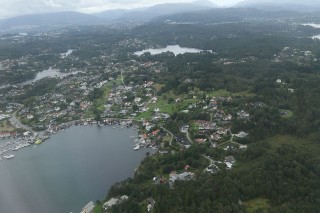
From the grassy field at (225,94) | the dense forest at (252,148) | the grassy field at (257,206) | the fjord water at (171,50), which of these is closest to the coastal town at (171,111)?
the grassy field at (225,94)

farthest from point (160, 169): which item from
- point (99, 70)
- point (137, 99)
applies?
point (99, 70)

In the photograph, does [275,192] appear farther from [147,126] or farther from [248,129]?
[147,126]

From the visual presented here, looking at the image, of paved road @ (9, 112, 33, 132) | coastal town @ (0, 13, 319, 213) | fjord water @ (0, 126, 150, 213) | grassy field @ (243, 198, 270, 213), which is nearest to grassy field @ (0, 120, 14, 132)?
coastal town @ (0, 13, 319, 213)

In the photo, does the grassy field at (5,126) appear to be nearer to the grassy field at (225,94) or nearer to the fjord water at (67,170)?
the fjord water at (67,170)

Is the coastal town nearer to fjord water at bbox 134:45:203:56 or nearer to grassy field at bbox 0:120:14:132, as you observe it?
grassy field at bbox 0:120:14:132

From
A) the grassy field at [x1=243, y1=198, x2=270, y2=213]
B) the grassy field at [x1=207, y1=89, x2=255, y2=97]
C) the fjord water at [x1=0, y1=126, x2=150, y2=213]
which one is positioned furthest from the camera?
the grassy field at [x1=207, y1=89, x2=255, y2=97]

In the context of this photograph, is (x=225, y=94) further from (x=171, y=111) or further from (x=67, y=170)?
(x=67, y=170)
